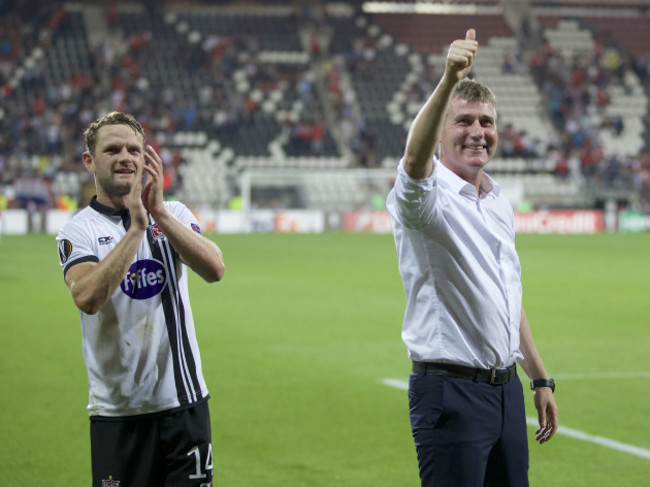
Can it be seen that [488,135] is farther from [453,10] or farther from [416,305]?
[453,10]

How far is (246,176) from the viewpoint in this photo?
37219mm

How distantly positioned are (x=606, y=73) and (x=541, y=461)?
4445cm

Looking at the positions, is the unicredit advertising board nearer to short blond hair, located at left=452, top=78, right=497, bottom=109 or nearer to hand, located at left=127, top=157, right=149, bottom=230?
short blond hair, located at left=452, top=78, right=497, bottom=109

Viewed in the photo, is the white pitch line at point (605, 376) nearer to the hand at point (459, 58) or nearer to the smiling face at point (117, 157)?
the smiling face at point (117, 157)

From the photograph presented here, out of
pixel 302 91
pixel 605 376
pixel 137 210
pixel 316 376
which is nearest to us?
pixel 137 210

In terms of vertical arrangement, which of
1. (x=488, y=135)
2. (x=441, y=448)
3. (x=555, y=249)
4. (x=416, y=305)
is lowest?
(x=555, y=249)

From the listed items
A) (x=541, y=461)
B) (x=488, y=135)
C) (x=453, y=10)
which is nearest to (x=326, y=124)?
(x=453, y=10)

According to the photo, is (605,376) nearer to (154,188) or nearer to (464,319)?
(464,319)

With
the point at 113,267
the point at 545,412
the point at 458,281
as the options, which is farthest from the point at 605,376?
the point at 113,267

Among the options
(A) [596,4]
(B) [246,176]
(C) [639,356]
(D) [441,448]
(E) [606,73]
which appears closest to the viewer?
(D) [441,448]

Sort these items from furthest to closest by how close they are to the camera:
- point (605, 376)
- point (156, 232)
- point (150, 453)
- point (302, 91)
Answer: point (302, 91) → point (605, 376) → point (156, 232) → point (150, 453)

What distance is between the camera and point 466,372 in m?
3.80

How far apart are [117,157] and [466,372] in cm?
151

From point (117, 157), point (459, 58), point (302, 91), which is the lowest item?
point (117, 157)
